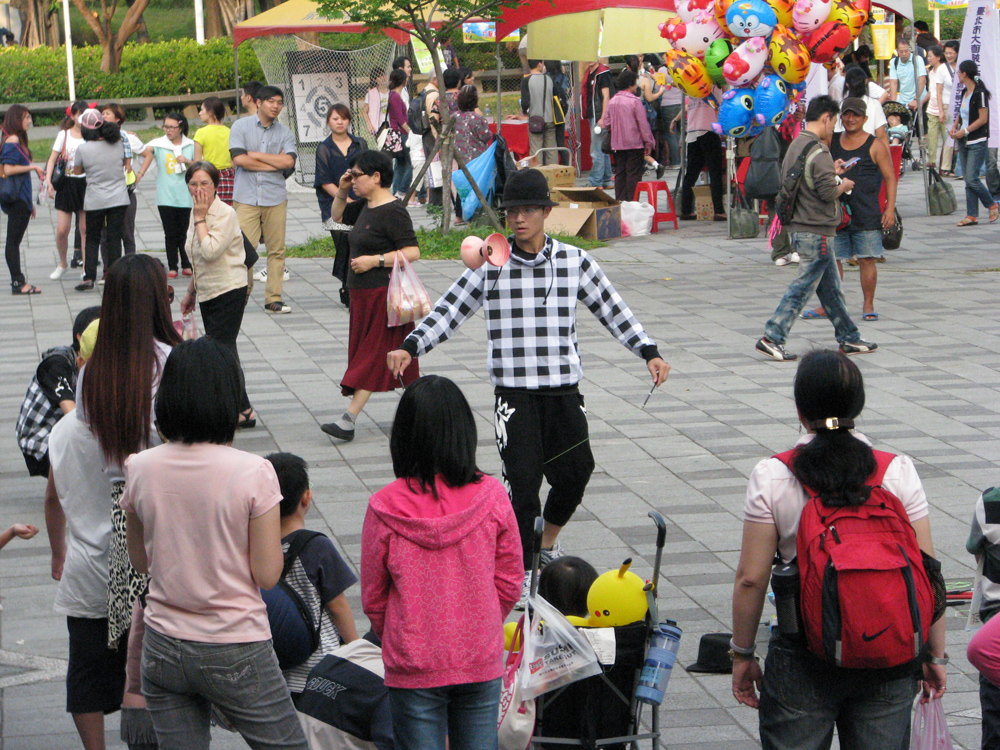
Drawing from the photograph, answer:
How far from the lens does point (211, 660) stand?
3.04 metres

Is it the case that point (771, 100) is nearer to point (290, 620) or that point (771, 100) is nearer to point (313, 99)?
point (313, 99)

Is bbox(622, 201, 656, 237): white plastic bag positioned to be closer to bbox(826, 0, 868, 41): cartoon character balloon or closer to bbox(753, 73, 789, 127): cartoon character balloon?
bbox(753, 73, 789, 127): cartoon character balloon

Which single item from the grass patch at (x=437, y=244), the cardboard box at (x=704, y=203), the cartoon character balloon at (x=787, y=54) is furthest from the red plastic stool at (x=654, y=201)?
the cartoon character balloon at (x=787, y=54)

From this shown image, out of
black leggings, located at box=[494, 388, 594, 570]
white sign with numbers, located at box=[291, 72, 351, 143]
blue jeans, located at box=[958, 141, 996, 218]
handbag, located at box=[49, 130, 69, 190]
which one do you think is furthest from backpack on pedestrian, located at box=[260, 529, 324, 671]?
white sign with numbers, located at box=[291, 72, 351, 143]

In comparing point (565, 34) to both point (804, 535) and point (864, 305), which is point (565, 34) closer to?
point (864, 305)

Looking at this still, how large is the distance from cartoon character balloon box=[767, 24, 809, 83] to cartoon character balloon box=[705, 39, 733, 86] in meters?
0.48

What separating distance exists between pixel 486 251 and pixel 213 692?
2.54m

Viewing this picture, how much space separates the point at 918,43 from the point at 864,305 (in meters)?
13.5

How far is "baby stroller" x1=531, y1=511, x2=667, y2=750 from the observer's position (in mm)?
3467

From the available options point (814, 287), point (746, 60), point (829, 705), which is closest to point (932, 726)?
point (829, 705)

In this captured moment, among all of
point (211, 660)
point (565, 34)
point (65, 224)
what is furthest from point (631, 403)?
point (565, 34)

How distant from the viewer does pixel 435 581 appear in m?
3.01

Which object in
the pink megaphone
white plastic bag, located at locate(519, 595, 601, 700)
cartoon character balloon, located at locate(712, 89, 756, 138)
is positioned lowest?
white plastic bag, located at locate(519, 595, 601, 700)

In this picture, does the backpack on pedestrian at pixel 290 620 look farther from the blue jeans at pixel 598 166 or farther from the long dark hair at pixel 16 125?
the blue jeans at pixel 598 166
